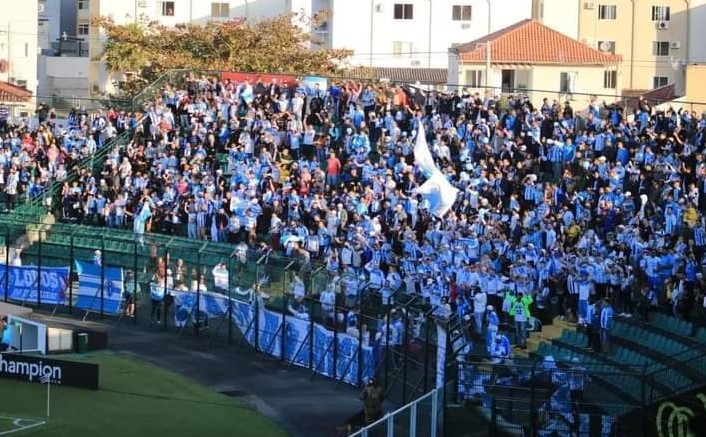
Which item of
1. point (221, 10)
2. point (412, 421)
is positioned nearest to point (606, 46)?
point (221, 10)

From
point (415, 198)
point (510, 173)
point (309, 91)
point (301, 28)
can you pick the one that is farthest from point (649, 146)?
point (301, 28)

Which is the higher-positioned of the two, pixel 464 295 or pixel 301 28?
pixel 301 28

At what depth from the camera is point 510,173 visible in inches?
1510

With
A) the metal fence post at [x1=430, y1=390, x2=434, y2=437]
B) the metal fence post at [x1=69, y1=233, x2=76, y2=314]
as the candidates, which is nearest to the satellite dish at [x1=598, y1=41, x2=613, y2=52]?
the metal fence post at [x1=69, y1=233, x2=76, y2=314]

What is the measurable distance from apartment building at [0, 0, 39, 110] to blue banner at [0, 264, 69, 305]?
3806cm

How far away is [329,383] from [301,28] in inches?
1865

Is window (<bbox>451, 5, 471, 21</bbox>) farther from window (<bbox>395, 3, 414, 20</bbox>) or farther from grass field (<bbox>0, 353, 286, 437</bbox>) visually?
grass field (<bbox>0, 353, 286, 437</bbox>)

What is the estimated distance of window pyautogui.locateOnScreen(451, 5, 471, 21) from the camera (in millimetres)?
83125

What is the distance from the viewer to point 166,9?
8369 centimetres

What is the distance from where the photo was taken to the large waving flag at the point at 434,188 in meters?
36.9

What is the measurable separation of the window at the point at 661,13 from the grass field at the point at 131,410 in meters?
54.3

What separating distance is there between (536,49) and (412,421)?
48269 mm

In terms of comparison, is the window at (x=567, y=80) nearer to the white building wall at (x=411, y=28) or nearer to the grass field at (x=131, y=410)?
the white building wall at (x=411, y=28)

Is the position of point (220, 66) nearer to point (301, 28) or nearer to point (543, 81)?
point (301, 28)
